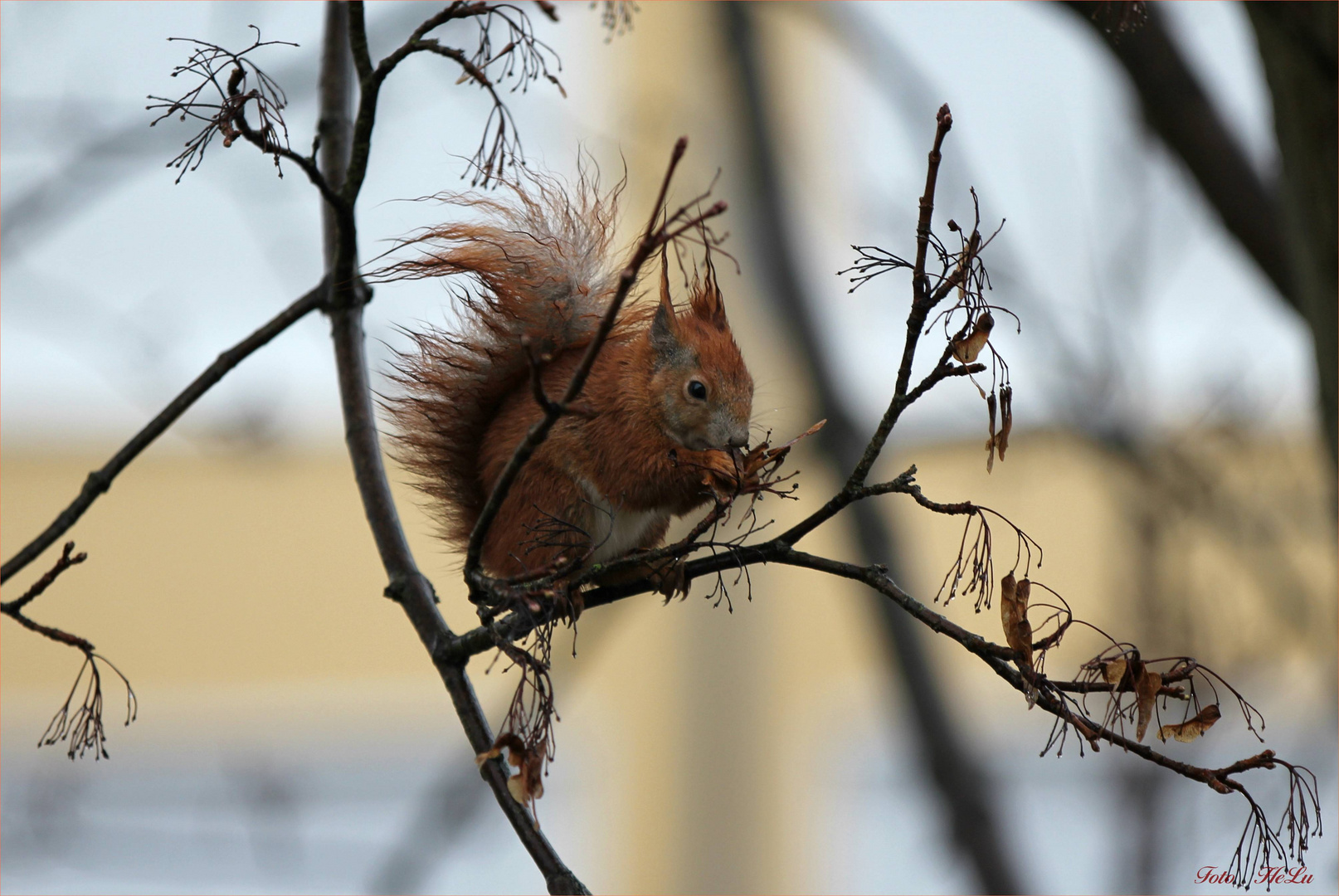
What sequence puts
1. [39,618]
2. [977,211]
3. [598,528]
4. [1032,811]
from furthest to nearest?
[1032,811], [39,618], [598,528], [977,211]

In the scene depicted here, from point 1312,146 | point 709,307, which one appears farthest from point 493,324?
point 1312,146

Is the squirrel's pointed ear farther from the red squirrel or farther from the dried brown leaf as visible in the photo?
the dried brown leaf

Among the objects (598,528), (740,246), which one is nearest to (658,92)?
(740,246)

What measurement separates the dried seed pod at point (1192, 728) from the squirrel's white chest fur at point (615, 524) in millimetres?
594

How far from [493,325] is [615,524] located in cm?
26

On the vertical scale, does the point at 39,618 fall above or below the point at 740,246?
below

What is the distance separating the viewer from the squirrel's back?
1.23 metres

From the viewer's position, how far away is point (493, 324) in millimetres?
1278

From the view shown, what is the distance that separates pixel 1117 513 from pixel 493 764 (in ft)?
8.48

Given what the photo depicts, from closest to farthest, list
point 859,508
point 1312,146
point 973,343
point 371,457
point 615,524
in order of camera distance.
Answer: point 973,343 → point 371,457 → point 615,524 → point 1312,146 → point 859,508

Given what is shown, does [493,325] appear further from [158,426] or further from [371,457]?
[158,426]

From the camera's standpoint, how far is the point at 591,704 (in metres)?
5.77

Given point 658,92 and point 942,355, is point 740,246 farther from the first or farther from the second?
point 942,355

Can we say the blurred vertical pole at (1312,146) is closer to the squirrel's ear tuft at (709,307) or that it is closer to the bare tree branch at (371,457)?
the squirrel's ear tuft at (709,307)
